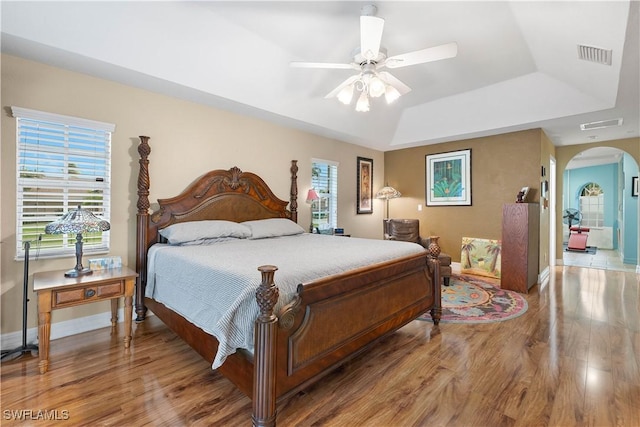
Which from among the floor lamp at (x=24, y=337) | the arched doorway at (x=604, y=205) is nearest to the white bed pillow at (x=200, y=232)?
the floor lamp at (x=24, y=337)

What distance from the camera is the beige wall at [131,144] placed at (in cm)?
256

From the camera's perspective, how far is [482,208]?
5.35 metres

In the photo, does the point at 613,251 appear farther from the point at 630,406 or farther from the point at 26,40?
the point at 26,40

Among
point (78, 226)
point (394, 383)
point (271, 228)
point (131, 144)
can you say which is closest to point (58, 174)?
point (131, 144)

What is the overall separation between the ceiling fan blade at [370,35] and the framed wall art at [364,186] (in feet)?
11.9

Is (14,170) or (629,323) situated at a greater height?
(14,170)

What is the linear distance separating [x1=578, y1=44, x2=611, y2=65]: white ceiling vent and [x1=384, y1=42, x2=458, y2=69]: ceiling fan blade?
140cm

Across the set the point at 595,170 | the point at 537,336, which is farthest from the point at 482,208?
the point at 595,170

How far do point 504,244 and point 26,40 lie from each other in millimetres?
5870

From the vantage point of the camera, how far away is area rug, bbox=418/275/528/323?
3285mm

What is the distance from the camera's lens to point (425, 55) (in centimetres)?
247

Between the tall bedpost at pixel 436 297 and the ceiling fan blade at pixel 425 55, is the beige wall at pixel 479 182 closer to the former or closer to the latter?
the tall bedpost at pixel 436 297

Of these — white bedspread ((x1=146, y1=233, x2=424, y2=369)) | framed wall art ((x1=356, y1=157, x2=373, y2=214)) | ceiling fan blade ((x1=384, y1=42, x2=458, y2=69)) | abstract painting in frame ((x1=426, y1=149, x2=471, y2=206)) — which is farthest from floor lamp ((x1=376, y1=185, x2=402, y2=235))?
ceiling fan blade ((x1=384, y1=42, x2=458, y2=69))

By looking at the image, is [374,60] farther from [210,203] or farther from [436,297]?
[210,203]
